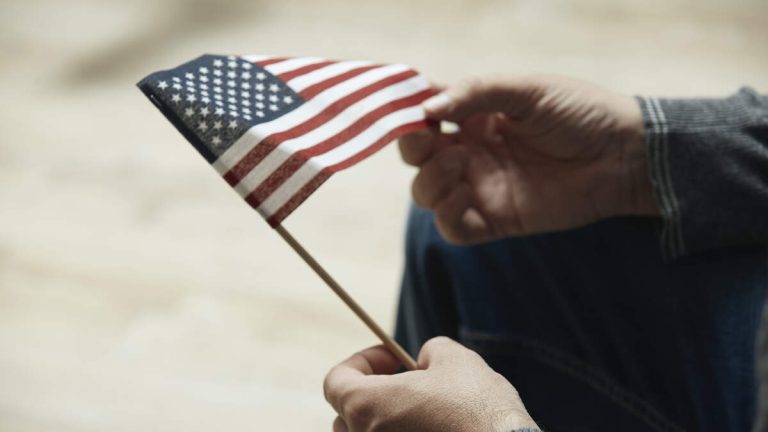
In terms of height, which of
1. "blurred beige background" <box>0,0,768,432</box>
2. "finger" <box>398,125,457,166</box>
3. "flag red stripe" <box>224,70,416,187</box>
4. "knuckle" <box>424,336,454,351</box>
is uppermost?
"flag red stripe" <box>224,70,416,187</box>

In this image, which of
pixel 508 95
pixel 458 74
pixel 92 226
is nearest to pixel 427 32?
pixel 458 74

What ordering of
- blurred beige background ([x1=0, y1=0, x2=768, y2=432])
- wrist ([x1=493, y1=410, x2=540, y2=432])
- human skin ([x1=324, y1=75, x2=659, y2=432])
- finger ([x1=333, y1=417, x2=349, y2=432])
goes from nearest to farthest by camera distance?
wrist ([x1=493, y1=410, x2=540, y2=432]) < finger ([x1=333, y1=417, x2=349, y2=432]) < human skin ([x1=324, y1=75, x2=659, y2=432]) < blurred beige background ([x1=0, y1=0, x2=768, y2=432])

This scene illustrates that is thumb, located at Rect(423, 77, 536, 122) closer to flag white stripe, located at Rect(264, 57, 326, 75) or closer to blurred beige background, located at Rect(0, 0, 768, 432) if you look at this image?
flag white stripe, located at Rect(264, 57, 326, 75)

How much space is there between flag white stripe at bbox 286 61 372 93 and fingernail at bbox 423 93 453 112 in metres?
0.06

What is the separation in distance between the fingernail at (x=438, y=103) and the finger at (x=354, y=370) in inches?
8.3

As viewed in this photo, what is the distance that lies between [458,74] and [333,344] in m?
0.70

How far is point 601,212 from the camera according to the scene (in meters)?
0.76

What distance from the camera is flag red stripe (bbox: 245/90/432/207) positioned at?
1.92ft

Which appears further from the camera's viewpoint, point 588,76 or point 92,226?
point 588,76

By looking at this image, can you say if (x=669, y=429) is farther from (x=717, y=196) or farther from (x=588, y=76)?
(x=588, y=76)

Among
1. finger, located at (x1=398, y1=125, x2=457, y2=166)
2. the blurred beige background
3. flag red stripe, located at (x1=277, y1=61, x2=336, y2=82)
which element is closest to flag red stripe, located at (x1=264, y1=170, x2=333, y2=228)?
flag red stripe, located at (x1=277, y1=61, x2=336, y2=82)

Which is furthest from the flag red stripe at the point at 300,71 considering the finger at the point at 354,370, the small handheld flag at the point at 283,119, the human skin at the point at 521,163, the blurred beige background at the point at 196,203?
the blurred beige background at the point at 196,203

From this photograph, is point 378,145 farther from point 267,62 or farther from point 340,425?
point 340,425

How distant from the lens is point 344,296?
0.62 m
